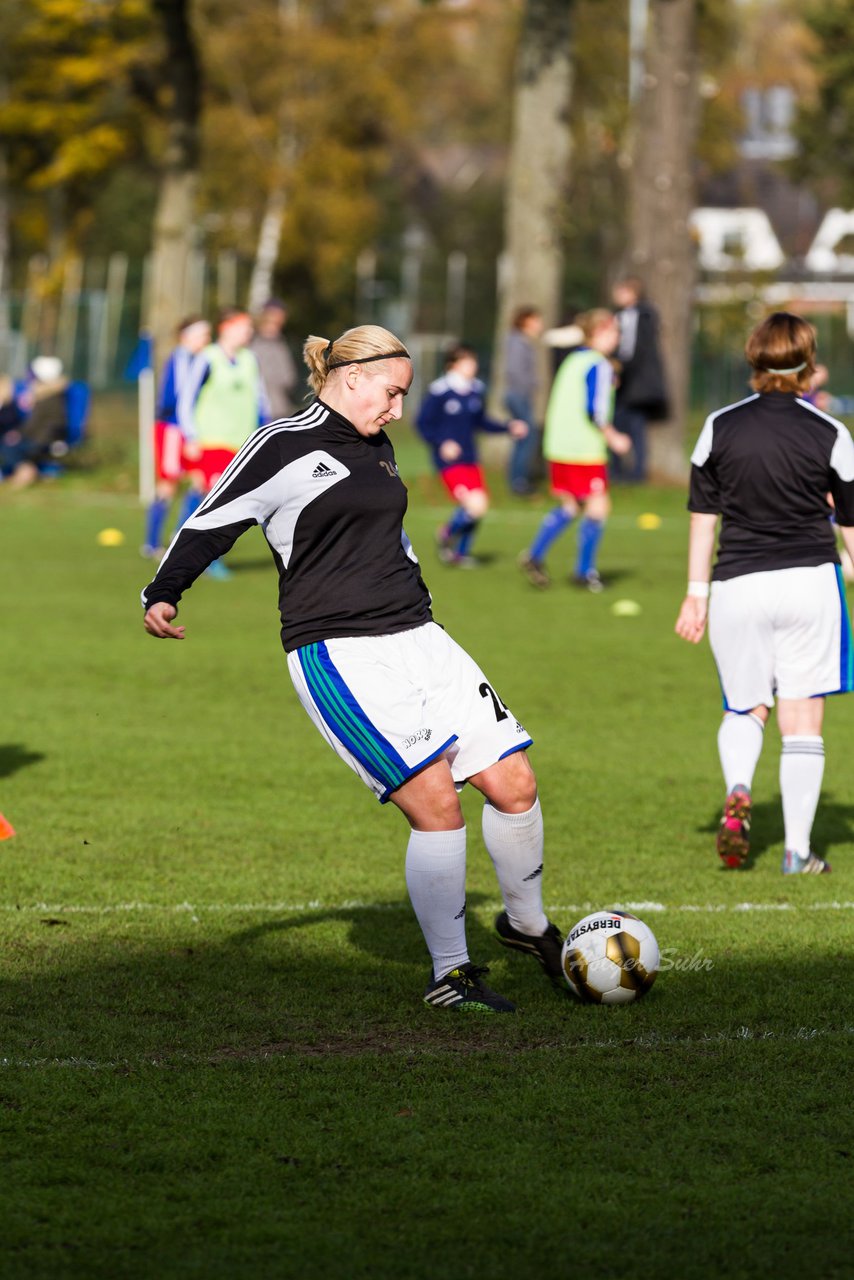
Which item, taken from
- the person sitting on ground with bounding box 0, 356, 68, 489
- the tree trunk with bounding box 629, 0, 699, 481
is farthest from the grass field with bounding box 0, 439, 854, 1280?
the person sitting on ground with bounding box 0, 356, 68, 489

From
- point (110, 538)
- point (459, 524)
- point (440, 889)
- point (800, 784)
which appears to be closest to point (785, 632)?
point (800, 784)

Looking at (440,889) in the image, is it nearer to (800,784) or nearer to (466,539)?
(800,784)

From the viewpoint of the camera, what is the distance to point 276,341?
66.9 feet

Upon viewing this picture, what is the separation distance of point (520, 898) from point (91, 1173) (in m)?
1.99

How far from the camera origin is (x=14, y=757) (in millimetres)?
9461

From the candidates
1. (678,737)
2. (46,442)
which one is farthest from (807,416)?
(46,442)

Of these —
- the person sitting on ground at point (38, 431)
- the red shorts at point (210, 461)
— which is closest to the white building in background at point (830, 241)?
the person sitting on ground at point (38, 431)

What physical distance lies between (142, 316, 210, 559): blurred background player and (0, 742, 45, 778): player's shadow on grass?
23.3 feet

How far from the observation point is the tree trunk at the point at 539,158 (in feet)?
83.7

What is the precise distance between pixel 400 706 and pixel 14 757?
445 centimetres

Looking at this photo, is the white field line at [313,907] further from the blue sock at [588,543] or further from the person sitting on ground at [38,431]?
the person sitting on ground at [38,431]

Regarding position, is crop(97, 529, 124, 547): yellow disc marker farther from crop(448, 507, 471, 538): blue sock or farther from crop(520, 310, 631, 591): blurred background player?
crop(520, 310, 631, 591): blurred background player

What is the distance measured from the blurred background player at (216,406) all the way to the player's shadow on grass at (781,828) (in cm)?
814

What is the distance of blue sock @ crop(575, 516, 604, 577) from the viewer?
15.9m
